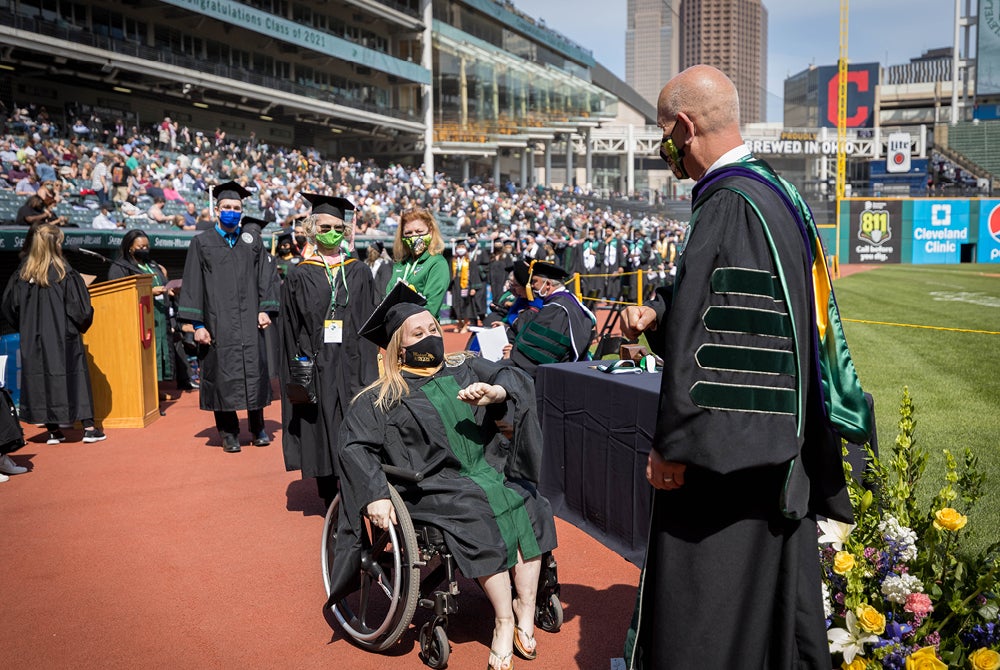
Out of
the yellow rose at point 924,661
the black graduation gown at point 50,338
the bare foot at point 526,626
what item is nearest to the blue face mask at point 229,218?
the black graduation gown at point 50,338

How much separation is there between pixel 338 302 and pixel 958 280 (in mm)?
28324

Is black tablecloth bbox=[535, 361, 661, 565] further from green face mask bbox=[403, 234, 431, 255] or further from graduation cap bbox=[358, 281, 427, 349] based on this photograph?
graduation cap bbox=[358, 281, 427, 349]

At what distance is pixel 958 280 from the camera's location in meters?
28.9

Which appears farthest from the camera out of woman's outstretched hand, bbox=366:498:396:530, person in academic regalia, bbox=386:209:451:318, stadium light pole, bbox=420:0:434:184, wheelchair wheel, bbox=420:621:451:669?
stadium light pole, bbox=420:0:434:184

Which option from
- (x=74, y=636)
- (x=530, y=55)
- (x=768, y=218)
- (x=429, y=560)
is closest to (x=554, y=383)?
(x=429, y=560)

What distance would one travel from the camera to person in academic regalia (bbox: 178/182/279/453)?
776 centimetres

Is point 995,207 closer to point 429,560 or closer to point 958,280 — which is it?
point 958,280

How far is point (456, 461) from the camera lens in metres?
3.99

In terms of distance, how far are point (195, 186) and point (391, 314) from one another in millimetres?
21009

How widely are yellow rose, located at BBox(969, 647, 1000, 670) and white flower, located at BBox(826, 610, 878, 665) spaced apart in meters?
0.31

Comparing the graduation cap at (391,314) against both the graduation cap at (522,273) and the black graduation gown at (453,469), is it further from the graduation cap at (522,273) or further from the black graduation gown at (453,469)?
the graduation cap at (522,273)

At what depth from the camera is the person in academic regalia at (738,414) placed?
227cm

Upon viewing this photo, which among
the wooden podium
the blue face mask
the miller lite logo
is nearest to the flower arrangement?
the blue face mask

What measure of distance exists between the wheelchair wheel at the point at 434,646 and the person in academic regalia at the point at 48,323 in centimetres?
585
